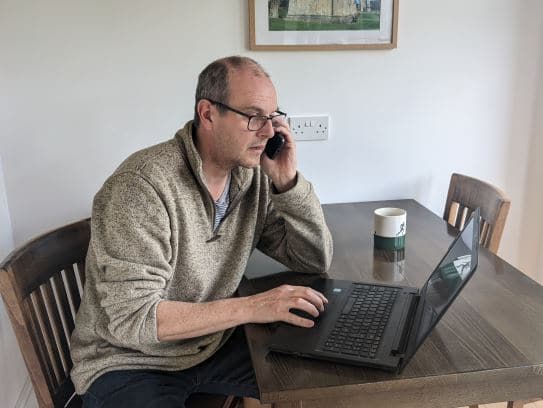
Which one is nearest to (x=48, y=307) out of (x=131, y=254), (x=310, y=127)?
(x=131, y=254)

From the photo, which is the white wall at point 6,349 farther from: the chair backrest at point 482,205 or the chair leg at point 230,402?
the chair backrest at point 482,205

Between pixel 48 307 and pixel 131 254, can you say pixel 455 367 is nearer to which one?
pixel 131 254

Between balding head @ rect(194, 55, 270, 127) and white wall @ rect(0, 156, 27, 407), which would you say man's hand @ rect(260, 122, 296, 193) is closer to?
balding head @ rect(194, 55, 270, 127)

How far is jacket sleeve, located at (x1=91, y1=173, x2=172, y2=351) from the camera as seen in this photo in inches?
41.3

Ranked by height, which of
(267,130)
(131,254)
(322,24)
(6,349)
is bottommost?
(6,349)

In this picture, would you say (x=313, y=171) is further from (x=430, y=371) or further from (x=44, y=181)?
(x=430, y=371)

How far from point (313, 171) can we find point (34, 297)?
1.11 m

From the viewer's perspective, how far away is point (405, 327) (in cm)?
101

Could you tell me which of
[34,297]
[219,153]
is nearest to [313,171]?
[219,153]

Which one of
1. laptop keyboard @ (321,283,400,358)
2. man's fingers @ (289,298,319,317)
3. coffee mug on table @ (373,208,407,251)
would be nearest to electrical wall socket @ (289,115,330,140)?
coffee mug on table @ (373,208,407,251)

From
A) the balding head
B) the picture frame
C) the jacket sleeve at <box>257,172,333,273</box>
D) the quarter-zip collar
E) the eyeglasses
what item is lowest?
the jacket sleeve at <box>257,172,333,273</box>

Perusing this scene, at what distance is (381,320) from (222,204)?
1.68 ft

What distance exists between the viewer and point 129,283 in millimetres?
1046

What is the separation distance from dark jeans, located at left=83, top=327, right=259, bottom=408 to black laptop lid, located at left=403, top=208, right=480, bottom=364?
493 mm
